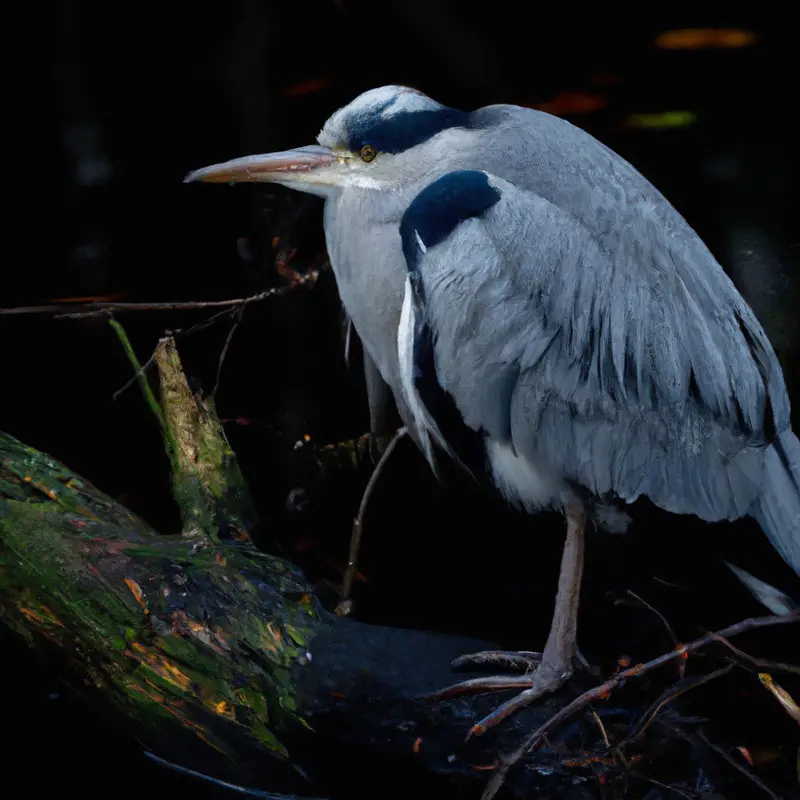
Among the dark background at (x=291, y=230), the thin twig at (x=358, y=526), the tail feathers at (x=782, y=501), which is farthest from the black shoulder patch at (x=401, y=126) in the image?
the tail feathers at (x=782, y=501)

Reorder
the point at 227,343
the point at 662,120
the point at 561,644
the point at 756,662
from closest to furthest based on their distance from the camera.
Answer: the point at 756,662 < the point at 561,644 < the point at 662,120 < the point at 227,343

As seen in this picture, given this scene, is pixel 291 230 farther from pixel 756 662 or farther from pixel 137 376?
pixel 756 662

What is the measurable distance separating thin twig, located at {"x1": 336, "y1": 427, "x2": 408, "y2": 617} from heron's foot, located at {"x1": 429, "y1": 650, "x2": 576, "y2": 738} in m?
0.33

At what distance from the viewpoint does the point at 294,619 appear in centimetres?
142

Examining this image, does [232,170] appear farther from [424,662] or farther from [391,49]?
[424,662]

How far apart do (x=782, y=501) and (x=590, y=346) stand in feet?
1.08

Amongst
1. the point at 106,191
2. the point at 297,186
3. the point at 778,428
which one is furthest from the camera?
the point at 106,191

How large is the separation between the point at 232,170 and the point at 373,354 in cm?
35

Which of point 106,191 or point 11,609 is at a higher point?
point 106,191

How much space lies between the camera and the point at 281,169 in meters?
1.44

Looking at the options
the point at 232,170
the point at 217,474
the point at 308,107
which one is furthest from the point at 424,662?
the point at 308,107

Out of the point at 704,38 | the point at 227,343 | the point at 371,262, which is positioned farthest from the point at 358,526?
the point at 704,38

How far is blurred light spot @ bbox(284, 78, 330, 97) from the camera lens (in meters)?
1.66

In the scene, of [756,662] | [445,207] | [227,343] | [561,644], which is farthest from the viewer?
[227,343]
